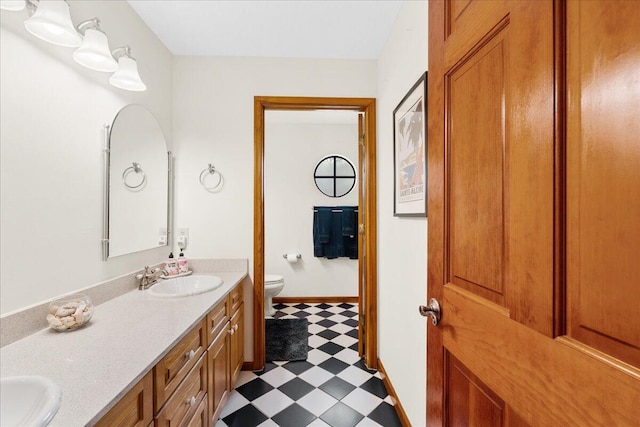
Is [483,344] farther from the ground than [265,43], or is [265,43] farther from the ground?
[265,43]

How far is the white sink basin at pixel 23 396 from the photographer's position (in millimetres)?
643

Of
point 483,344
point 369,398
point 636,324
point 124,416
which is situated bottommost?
point 369,398

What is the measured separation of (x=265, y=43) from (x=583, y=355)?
223 centimetres

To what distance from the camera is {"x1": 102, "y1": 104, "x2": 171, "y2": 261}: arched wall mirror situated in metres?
1.45

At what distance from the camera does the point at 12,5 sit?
87 centimetres

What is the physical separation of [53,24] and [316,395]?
2.26 metres

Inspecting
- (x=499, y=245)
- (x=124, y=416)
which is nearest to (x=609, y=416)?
(x=499, y=245)

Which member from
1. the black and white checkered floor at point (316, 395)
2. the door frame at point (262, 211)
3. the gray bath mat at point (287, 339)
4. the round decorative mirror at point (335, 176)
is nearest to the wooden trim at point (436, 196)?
the black and white checkered floor at point (316, 395)

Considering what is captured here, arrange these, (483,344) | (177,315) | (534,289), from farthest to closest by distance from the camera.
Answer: (177,315) < (483,344) < (534,289)

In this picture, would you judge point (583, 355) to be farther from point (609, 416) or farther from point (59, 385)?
point (59, 385)

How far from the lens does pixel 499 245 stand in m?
0.58

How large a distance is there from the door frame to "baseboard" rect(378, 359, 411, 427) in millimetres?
122

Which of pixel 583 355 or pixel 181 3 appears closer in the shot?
pixel 583 355

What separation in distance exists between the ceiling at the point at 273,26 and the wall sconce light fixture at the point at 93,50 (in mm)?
552
